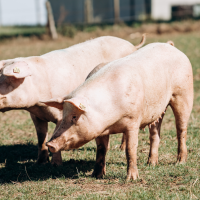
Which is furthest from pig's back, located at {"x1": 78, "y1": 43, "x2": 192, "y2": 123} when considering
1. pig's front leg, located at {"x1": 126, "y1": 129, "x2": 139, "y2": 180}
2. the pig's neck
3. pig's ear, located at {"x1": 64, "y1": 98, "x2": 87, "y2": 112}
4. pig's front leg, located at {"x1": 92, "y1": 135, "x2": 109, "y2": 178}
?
the pig's neck

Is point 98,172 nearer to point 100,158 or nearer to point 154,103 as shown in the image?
point 100,158

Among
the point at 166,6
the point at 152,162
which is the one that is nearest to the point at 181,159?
the point at 152,162

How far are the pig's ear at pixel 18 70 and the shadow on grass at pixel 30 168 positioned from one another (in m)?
1.22

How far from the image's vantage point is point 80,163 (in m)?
5.15

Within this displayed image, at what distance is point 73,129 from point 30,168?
62.0 inches

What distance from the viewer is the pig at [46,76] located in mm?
4531

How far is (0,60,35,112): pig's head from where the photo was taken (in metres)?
4.44

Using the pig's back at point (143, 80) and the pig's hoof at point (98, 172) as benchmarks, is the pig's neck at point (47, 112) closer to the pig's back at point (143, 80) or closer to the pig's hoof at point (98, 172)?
the pig's hoof at point (98, 172)

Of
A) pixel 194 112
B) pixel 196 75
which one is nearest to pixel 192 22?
pixel 196 75

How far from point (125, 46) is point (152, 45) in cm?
116

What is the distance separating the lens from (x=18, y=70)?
4426 mm

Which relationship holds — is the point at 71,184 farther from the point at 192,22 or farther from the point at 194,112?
the point at 192,22

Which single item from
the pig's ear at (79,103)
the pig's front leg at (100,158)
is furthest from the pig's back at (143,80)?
the pig's front leg at (100,158)

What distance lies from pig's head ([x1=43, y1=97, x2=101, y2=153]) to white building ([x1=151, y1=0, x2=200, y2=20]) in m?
24.0
